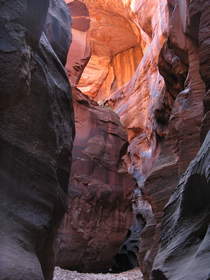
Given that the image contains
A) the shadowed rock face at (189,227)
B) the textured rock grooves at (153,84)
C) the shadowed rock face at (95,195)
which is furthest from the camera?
the shadowed rock face at (95,195)

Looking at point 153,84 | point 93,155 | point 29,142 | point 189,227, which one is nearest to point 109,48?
point 153,84

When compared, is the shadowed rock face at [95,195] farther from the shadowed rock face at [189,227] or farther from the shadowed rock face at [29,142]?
the shadowed rock face at [189,227]

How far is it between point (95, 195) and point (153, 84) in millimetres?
7347

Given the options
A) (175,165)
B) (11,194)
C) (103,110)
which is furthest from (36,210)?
(103,110)

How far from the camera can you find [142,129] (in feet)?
72.2

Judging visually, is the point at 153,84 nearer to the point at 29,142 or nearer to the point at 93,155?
the point at 93,155

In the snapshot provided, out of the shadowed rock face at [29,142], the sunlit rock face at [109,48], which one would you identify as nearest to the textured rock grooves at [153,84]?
the sunlit rock face at [109,48]

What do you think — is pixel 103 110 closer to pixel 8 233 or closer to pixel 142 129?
pixel 142 129

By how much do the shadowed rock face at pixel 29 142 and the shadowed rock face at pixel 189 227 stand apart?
1447 mm

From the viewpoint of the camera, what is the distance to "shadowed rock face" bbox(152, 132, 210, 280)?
3953mm

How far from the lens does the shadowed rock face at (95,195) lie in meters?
13.8

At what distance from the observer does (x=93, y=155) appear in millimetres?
15727

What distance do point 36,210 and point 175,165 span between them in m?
4.73

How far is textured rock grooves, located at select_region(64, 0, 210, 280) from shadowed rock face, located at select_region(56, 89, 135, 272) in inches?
67.0
